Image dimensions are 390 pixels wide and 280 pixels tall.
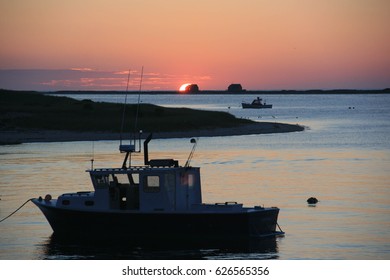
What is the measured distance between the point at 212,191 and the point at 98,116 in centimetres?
5387

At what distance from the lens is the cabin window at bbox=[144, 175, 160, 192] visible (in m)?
32.7

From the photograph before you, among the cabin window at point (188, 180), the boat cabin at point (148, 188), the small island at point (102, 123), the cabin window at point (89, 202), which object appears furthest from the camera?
the small island at point (102, 123)

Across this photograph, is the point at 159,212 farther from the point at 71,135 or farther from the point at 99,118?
the point at 99,118

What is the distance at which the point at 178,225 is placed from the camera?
107ft

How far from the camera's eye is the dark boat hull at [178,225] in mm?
32500

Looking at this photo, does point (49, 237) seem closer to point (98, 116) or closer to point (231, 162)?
point (231, 162)

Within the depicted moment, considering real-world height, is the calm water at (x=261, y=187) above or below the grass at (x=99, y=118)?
below

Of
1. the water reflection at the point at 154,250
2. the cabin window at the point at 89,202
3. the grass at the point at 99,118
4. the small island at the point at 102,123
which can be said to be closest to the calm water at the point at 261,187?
the water reflection at the point at 154,250

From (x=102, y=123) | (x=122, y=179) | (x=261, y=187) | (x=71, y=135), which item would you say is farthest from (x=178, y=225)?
(x=102, y=123)

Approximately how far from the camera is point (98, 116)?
100 m

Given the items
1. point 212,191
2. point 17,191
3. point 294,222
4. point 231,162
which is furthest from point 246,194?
point 231,162

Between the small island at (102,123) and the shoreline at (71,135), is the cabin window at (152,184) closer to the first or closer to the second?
the shoreline at (71,135)

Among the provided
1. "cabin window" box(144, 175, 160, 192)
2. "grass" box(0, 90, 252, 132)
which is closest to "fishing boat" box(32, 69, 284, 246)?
"cabin window" box(144, 175, 160, 192)
